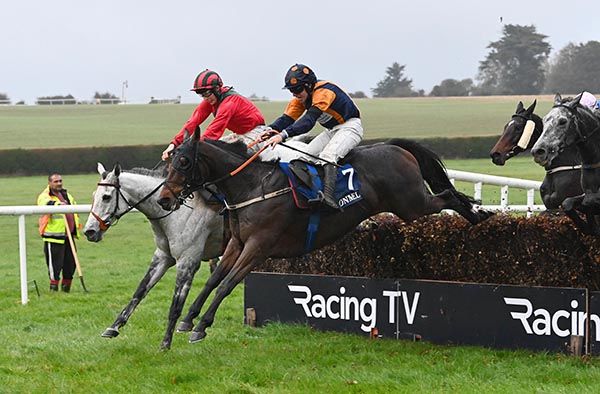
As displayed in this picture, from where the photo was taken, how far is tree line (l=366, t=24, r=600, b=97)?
66.1 meters

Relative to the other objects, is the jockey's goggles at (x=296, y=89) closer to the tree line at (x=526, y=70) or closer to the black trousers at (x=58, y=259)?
the black trousers at (x=58, y=259)

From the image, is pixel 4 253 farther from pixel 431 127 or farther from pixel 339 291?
pixel 431 127

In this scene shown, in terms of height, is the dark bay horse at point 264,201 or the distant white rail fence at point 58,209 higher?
the dark bay horse at point 264,201

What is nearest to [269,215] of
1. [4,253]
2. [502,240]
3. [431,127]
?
[502,240]

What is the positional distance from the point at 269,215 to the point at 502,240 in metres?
1.70

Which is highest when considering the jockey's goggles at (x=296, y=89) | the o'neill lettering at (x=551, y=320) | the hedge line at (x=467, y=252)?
the jockey's goggles at (x=296, y=89)

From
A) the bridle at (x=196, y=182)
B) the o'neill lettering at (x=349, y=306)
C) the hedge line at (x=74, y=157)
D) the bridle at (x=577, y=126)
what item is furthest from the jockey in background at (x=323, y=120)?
the hedge line at (x=74, y=157)

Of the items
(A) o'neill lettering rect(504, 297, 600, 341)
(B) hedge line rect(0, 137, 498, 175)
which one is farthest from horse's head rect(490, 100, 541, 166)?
(B) hedge line rect(0, 137, 498, 175)

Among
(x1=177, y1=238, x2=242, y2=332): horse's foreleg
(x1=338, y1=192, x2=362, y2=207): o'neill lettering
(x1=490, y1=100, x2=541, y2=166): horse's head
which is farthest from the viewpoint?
(x1=490, y1=100, x2=541, y2=166): horse's head

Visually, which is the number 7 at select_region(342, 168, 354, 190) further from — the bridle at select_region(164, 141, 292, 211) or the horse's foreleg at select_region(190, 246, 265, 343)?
the horse's foreleg at select_region(190, 246, 265, 343)

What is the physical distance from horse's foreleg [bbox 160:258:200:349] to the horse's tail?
78.0 inches

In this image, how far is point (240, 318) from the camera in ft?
32.3

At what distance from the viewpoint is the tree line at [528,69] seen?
66062 millimetres

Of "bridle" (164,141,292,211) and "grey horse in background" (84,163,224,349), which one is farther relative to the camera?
"grey horse in background" (84,163,224,349)
